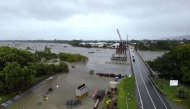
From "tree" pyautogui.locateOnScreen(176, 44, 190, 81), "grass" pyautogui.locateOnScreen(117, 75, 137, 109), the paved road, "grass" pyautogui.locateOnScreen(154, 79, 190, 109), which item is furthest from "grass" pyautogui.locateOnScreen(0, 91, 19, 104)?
"tree" pyautogui.locateOnScreen(176, 44, 190, 81)

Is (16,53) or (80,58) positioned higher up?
(16,53)

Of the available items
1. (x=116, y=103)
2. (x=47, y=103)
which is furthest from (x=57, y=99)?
(x=116, y=103)

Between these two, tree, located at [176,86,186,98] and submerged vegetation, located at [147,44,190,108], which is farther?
submerged vegetation, located at [147,44,190,108]

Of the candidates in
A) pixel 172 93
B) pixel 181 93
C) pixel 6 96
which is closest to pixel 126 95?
pixel 172 93

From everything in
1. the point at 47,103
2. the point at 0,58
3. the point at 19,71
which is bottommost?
the point at 47,103

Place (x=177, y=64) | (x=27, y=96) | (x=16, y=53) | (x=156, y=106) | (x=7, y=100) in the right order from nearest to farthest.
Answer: (x=156, y=106)
(x=7, y=100)
(x=27, y=96)
(x=16, y=53)
(x=177, y=64)

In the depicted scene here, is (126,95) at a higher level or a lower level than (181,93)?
lower

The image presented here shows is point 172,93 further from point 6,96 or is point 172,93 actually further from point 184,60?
point 6,96

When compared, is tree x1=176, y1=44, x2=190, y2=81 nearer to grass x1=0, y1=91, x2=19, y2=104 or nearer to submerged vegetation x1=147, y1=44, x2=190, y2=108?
submerged vegetation x1=147, y1=44, x2=190, y2=108

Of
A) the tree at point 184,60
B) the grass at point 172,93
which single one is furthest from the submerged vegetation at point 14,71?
the tree at point 184,60

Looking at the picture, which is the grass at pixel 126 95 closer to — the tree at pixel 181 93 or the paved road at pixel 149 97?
the paved road at pixel 149 97

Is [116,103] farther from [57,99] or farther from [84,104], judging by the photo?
[57,99]
